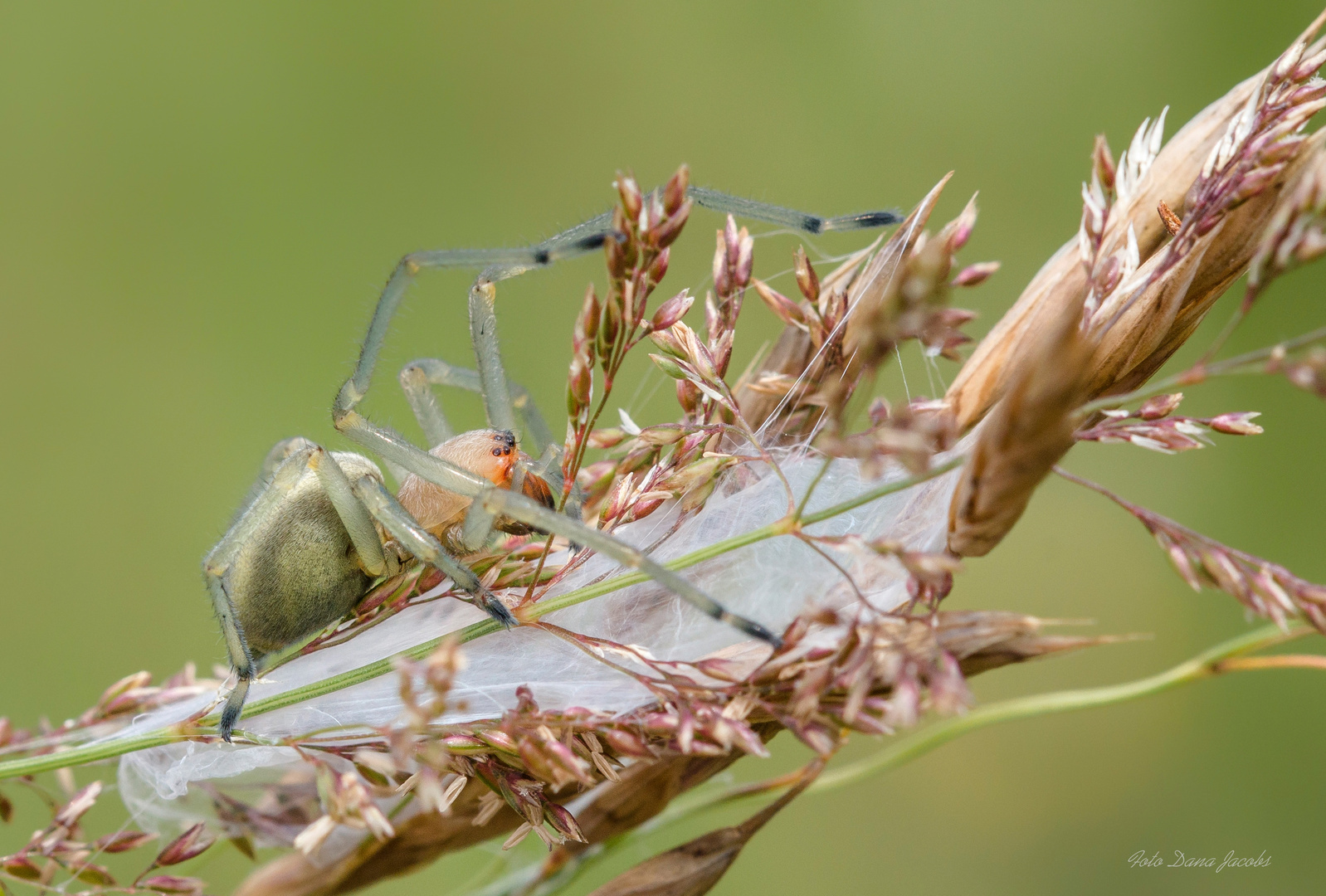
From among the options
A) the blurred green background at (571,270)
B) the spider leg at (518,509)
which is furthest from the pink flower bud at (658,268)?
the blurred green background at (571,270)

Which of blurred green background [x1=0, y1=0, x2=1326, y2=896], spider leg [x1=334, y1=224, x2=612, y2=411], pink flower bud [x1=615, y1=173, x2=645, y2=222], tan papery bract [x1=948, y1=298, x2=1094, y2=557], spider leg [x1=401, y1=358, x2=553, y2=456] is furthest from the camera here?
blurred green background [x1=0, y1=0, x2=1326, y2=896]

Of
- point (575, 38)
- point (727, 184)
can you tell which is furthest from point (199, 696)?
point (575, 38)

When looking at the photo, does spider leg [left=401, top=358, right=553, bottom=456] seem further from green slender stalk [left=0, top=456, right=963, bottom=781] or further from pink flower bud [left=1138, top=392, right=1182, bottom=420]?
pink flower bud [left=1138, top=392, right=1182, bottom=420]

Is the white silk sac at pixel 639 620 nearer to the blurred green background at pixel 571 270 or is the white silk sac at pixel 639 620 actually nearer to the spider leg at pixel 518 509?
the spider leg at pixel 518 509

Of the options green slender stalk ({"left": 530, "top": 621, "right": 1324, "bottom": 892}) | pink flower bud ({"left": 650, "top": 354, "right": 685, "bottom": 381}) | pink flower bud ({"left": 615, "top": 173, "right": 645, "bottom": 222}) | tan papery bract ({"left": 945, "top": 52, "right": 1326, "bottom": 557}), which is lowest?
green slender stalk ({"left": 530, "top": 621, "right": 1324, "bottom": 892})

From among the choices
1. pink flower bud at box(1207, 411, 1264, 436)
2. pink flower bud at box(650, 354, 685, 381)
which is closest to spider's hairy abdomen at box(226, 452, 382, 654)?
pink flower bud at box(650, 354, 685, 381)

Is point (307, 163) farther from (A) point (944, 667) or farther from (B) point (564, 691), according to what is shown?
(A) point (944, 667)

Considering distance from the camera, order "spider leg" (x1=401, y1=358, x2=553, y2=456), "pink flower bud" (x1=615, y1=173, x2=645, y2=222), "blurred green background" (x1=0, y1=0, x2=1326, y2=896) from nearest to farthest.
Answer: "pink flower bud" (x1=615, y1=173, x2=645, y2=222) → "spider leg" (x1=401, y1=358, x2=553, y2=456) → "blurred green background" (x1=0, y1=0, x2=1326, y2=896)

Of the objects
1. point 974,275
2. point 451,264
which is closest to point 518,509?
point 451,264
